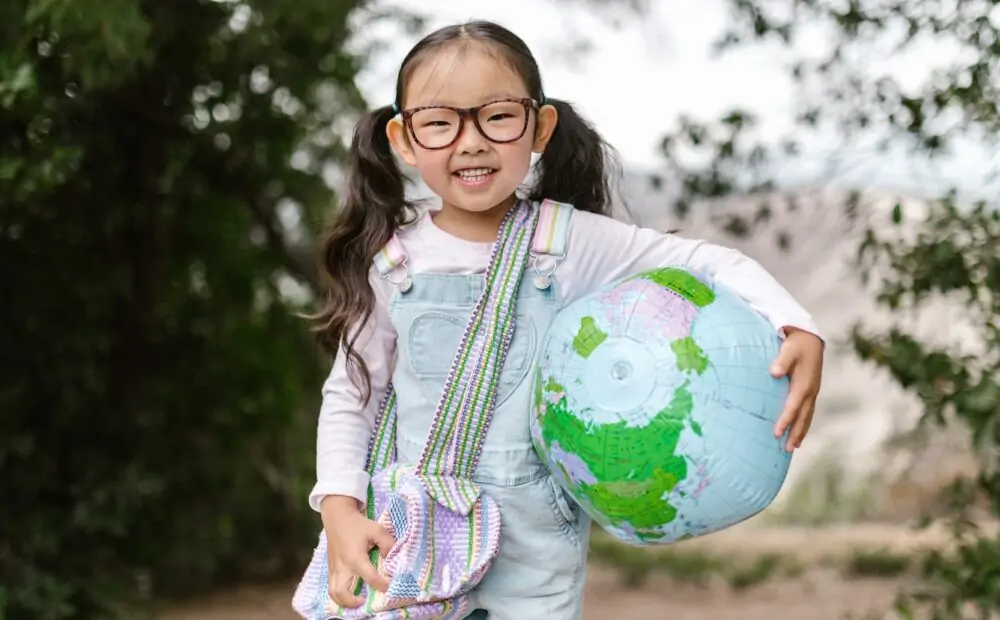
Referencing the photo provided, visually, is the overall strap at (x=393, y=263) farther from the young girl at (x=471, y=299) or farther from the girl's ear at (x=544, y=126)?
the girl's ear at (x=544, y=126)

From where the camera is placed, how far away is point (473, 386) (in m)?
2.15

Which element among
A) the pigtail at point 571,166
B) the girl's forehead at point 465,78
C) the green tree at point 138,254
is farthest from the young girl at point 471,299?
the green tree at point 138,254

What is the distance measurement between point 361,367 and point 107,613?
7.78 ft

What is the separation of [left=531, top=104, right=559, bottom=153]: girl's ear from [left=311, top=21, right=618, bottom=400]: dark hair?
21 mm

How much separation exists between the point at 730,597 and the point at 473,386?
17.2 feet

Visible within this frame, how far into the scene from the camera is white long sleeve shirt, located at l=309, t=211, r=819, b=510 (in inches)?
86.7

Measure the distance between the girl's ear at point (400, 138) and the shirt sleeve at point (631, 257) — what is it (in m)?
0.31

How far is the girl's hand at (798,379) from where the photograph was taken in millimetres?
1946

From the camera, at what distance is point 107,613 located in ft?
13.8

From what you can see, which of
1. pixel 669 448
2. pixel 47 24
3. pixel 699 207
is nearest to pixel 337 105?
pixel 699 207

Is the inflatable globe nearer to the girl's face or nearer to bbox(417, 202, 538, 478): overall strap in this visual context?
bbox(417, 202, 538, 478): overall strap

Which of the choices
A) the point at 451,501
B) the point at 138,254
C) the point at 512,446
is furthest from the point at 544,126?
the point at 138,254

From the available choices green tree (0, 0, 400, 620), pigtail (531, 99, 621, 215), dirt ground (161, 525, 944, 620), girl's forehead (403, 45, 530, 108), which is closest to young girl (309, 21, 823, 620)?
girl's forehead (403, 45, 530, 108)

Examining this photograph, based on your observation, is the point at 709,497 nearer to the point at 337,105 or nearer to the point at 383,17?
the point at 383,17
